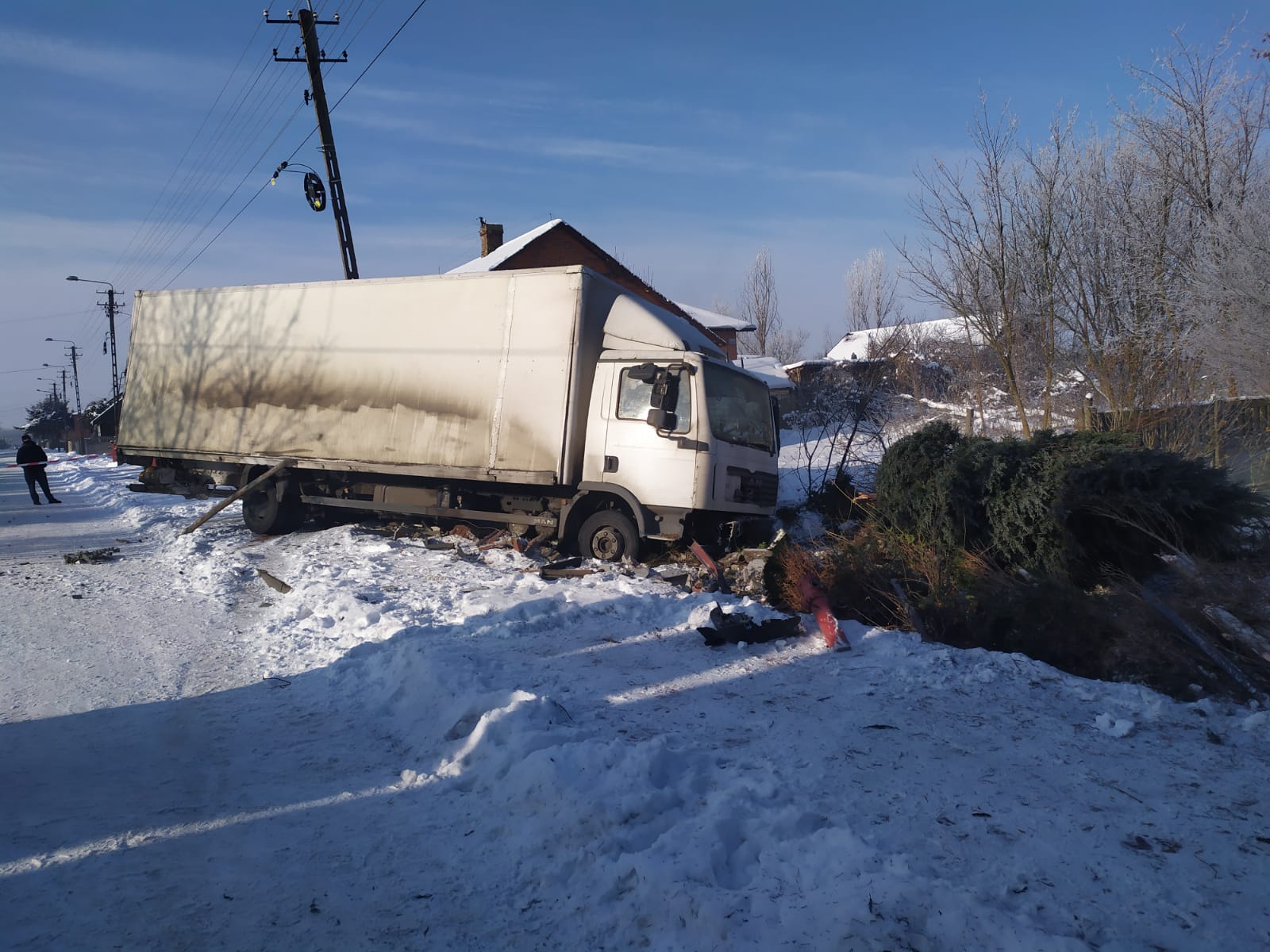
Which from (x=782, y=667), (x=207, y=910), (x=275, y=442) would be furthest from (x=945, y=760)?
(x=275, y=442)

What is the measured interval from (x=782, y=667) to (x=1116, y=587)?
8.61 ft

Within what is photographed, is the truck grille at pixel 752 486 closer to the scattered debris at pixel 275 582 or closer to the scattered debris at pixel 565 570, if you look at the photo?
the scattered debris at pixel 565 570

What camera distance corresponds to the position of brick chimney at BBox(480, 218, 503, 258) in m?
30.4

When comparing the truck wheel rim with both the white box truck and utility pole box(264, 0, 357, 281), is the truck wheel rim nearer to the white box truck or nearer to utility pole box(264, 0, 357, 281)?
the white box truck

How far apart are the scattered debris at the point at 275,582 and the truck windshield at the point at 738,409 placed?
5080 mm

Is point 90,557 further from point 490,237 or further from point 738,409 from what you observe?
point 490,237

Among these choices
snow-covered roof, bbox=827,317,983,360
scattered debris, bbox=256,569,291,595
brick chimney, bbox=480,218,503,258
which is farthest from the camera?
brick chimney, bbox=480,218,503,258

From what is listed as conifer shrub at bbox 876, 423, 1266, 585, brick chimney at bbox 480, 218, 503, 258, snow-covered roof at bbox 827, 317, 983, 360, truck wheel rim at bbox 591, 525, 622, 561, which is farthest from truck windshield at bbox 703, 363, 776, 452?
brick chimney at bbox 480, 218, 503, 258

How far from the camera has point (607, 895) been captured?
3139mm

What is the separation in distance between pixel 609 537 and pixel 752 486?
186cm

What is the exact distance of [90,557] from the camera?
10.6 meters

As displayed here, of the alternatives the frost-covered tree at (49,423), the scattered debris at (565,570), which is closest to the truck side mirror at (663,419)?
the scattered debris at (565,570)

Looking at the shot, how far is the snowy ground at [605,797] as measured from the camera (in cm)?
293

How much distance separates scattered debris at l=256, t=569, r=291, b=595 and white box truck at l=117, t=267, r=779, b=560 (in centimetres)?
222
